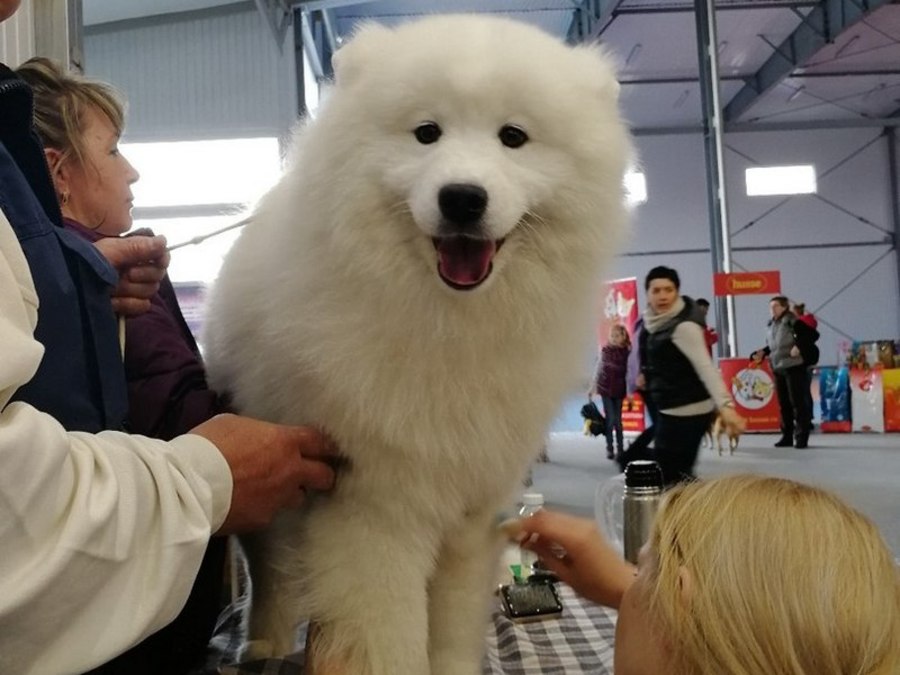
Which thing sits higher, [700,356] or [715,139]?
[715,139]

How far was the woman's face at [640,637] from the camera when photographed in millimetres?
866

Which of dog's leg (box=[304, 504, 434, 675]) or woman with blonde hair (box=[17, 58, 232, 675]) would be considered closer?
dog's leg (box=[304, 504, 434, 675])

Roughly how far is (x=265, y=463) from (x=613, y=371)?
19.4ft

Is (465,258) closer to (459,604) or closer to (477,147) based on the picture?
(477,147)

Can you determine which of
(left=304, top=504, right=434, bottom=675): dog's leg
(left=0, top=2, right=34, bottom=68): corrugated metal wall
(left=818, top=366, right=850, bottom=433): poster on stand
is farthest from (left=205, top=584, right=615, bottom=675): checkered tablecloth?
(left=818, top=366, right=850, bottom=433): poster on stand

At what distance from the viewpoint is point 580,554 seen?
1.35 m

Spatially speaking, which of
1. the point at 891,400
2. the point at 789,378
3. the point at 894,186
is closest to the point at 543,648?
the point at 789,378

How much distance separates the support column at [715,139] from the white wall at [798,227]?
4.31 metres

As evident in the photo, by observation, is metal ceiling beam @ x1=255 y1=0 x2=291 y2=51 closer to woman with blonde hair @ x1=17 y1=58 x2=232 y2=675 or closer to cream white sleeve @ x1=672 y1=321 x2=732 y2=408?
cream white sleeve @ x1=672 y1=321 x2=732 y2=408

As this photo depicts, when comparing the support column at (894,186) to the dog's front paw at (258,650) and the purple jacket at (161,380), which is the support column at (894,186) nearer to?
the dog's front paw at (258,650)

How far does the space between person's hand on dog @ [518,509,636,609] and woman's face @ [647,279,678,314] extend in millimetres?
2948

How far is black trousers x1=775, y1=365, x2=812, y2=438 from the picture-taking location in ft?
25.6

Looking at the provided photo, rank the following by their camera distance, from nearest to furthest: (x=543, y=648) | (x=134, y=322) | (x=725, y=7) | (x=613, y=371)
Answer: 1. (x=134, y=322)
2. (x=543, y=648)
3. (x=613, y=371)
4. (x=725, y=7)

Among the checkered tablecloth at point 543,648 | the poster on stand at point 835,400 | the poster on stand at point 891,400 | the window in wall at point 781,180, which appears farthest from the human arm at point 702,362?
the window in wall at point 781,180
